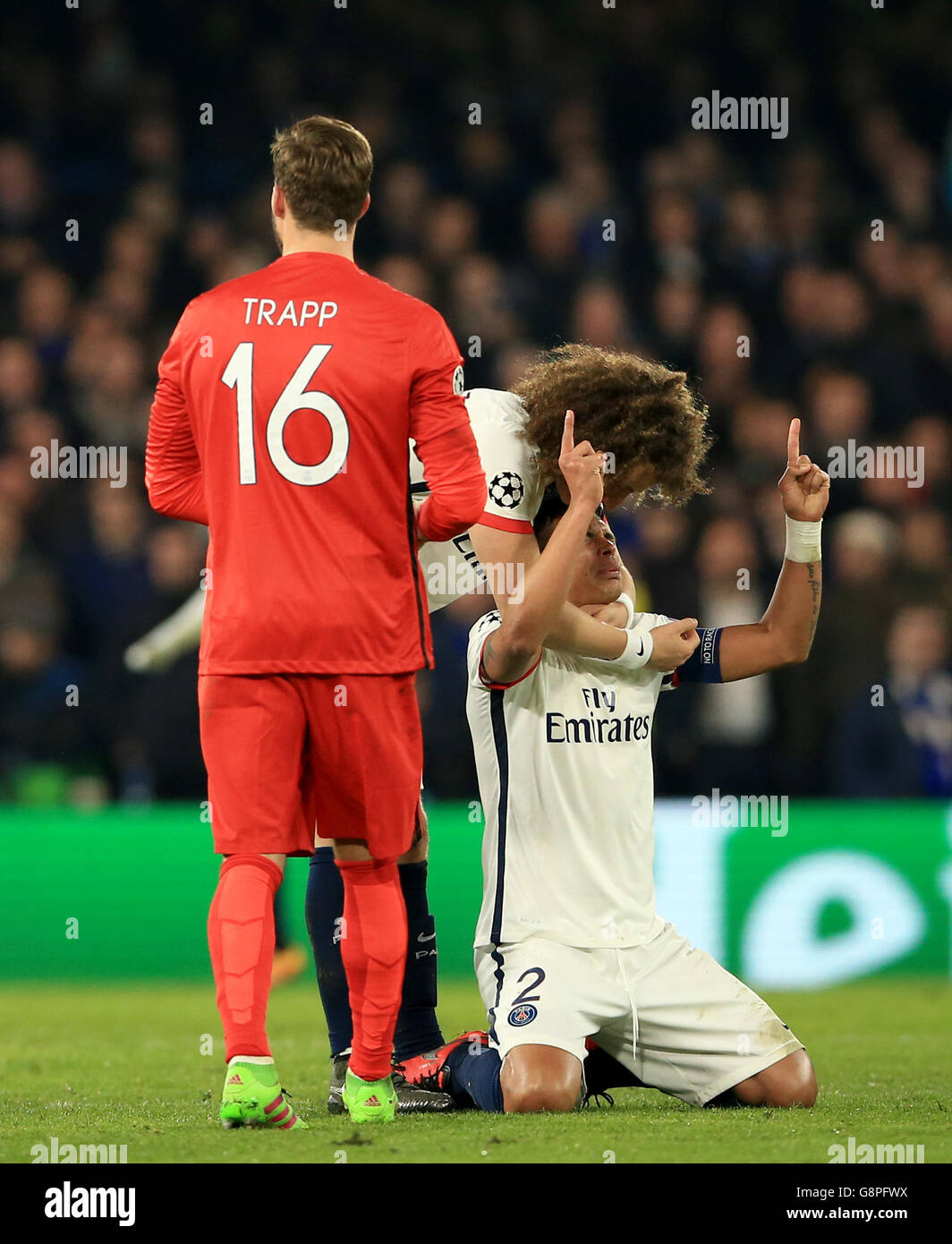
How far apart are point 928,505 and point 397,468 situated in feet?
19.5

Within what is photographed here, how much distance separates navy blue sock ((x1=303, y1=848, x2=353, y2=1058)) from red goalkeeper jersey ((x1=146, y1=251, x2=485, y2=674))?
0.71 metres

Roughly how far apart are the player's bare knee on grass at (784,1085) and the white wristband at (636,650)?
911 mm

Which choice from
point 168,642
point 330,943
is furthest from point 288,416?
point 168,642

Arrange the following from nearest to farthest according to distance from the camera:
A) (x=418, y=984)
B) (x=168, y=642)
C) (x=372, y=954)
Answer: (x=372, y=954), (x=418, y=984), (x=168, y=642)

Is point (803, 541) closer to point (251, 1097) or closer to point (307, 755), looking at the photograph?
point (307, 755)

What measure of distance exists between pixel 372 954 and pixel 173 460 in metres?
1.04

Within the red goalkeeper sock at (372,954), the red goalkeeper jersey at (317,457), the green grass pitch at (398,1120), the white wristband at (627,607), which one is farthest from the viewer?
the white wristband at (627,607)

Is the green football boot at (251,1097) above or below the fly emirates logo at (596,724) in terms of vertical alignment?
below

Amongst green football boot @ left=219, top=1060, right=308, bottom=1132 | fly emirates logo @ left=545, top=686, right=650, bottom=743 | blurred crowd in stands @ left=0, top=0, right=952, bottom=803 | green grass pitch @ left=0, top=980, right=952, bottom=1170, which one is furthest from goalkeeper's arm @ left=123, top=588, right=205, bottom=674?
green football boot @ left=219, top=1060, right=308, bottom=1132

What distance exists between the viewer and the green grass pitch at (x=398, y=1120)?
2.95m

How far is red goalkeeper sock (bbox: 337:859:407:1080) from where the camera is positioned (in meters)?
3.32

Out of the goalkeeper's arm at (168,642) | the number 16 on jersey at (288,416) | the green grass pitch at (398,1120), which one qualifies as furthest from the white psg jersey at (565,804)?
the goalkeeper's arm at (168,642)

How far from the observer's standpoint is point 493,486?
147 inches

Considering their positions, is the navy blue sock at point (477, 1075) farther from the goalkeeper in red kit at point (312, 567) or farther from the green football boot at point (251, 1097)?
the green football boot at point (251, 1097)
